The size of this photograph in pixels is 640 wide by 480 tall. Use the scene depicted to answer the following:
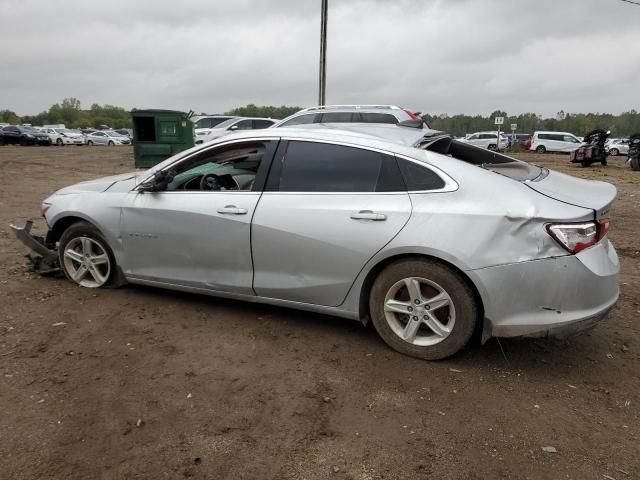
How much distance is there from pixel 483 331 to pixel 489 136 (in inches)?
1571

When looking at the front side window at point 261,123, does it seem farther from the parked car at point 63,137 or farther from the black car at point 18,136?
the parked car at point 63,137

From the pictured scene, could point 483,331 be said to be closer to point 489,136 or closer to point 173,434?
point 173,434

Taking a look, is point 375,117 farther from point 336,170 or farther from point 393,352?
point 393,352

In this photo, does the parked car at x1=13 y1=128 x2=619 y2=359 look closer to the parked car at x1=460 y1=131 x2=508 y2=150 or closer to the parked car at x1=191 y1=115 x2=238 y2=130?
the parked car at x1=191 y1=115 x2=238 y2=130

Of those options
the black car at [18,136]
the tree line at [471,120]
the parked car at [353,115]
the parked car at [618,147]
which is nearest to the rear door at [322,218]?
the parked car at [353,115]

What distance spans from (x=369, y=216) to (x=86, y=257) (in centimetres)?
274

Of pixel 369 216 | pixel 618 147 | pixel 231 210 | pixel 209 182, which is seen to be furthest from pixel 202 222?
pixel 618 147

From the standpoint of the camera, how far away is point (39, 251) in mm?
4918

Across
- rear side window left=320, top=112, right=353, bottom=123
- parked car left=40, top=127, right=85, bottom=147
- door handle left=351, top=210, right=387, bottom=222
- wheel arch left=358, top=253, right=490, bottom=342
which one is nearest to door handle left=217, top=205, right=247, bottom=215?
door handle left=351, top=210, right=387, bottom=222

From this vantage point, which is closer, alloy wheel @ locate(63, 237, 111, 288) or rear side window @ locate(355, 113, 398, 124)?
alloy wheel @ locate(63, 237, 111, 288)

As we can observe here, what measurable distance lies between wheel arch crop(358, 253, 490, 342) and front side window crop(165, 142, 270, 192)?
130cm

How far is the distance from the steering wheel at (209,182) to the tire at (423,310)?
165cm

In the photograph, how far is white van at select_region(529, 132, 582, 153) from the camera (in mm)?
36844

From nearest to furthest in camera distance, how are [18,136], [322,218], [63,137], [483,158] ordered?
[322,218], [483,158], [18,136], [63,137]
